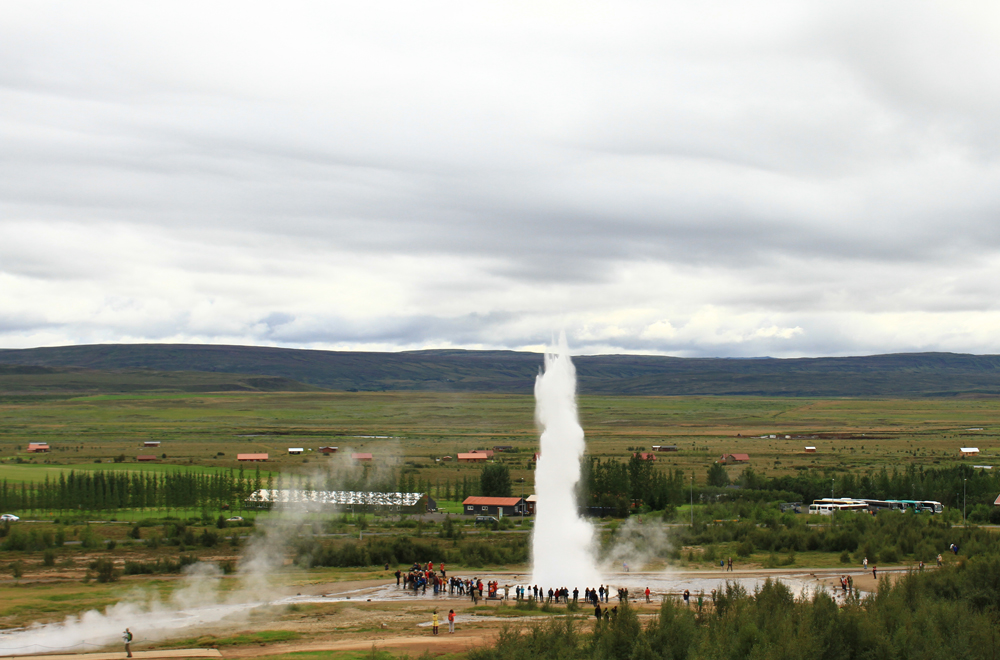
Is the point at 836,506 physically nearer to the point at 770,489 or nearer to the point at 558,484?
the point at 770,489

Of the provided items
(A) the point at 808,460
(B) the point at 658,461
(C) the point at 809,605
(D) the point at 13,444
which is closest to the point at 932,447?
(A) the point at 808,460

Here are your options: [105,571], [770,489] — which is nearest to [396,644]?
[105,571]

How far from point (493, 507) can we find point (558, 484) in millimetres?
36057

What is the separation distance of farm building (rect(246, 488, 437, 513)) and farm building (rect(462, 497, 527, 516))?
13.1 feet

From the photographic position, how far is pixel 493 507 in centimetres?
8431

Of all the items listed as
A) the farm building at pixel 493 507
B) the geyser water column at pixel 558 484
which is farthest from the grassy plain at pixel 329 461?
the geyser water column at pixel 558 484

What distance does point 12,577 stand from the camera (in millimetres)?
53781

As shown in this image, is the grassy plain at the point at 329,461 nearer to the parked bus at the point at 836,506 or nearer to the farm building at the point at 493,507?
the farm building at the point at 493,507

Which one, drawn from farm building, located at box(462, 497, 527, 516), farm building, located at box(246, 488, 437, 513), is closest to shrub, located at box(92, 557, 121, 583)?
farm building, located at box(246, 488, 437, 513)

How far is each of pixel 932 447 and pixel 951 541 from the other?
9370cm

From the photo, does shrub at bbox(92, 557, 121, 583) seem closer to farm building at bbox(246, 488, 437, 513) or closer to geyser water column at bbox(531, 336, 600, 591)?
geyser water column at bbox(531, 336, 600, 591)

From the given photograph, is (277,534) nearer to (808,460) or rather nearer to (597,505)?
(597,505)

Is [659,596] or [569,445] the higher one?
[569,445]

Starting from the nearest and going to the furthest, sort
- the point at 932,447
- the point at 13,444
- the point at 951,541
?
1. the point at 951,541
2. the point at 932,447
3. the point at 13,444
